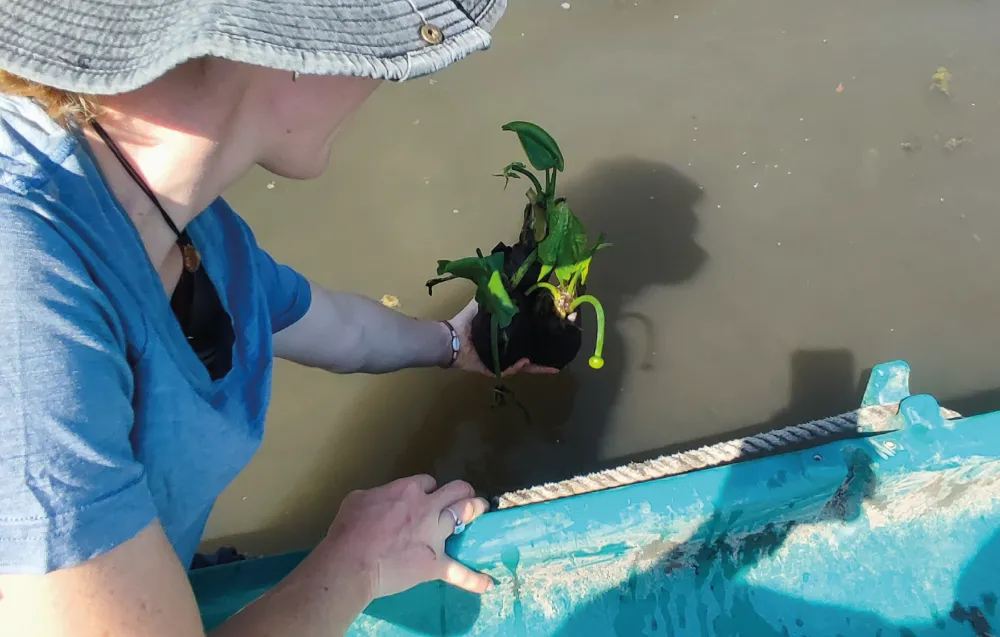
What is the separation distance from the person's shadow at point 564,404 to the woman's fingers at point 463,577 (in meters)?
0.39

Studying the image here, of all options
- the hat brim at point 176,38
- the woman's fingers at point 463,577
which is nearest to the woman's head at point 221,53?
the hat brim at point 176,38

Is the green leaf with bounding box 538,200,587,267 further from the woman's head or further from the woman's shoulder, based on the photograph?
the woman's shoulder

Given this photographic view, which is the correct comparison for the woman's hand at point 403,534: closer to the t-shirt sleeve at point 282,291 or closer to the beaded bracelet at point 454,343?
the t-shirt sleeve at point 282,291

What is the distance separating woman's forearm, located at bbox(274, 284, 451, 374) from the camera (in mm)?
944

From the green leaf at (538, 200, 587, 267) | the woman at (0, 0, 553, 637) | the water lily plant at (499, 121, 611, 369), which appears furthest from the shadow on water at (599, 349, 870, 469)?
the woman at (0, 0, 553, 637)

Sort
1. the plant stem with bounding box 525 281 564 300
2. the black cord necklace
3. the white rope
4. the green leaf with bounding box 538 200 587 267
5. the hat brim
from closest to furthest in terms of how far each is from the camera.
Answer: the hat brim
the black cord necklace
the white rope
the green leaf with bounding box 538 200 587 267
the plant stem with bounding box 525 281 564 300

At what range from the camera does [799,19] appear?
5.33 ft

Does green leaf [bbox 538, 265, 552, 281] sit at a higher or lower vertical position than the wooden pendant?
lower

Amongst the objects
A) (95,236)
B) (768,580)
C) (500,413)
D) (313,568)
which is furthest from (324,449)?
(95,236)

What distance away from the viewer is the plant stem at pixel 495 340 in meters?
1.01

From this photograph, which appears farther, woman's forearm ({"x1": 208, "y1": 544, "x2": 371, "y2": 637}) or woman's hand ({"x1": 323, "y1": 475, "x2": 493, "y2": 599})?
woman's hand ({"x1": 323, "y1": 475, "x2": 493, "y2": 599})

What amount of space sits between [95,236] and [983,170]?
5.17 ft

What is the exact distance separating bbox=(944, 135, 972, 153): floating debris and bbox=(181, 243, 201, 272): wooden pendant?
4.79 feet

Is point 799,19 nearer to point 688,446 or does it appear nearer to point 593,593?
point 688,446
